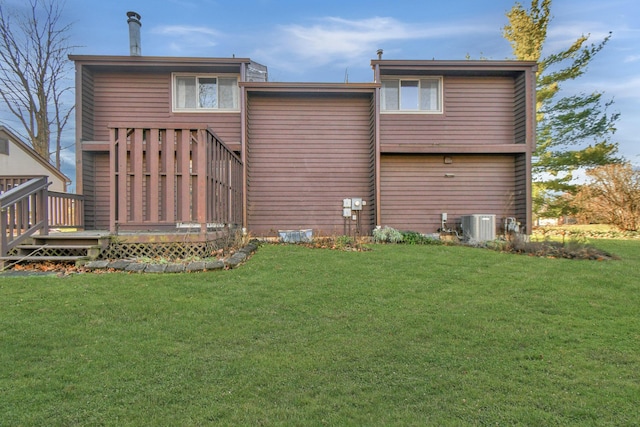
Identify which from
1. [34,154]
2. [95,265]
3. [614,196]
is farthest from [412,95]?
[34,154]

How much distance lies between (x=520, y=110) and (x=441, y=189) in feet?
10.8

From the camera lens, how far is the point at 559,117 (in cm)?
1738

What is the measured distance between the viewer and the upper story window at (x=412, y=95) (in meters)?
10.0

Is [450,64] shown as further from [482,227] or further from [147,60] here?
[147,60]

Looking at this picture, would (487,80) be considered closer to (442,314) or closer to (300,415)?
(442,314)

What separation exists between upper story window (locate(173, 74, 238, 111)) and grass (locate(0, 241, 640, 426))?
6.57m

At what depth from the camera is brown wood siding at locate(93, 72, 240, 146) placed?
9461 mm

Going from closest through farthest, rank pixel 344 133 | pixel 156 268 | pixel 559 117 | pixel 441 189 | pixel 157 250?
pixel 156 268, pixel 157 250, pixel 344 133, pixel 441 189, pixel 559 117

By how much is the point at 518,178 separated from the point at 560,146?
419 inches

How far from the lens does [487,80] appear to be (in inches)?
395

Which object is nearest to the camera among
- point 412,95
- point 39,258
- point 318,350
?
point 318,350

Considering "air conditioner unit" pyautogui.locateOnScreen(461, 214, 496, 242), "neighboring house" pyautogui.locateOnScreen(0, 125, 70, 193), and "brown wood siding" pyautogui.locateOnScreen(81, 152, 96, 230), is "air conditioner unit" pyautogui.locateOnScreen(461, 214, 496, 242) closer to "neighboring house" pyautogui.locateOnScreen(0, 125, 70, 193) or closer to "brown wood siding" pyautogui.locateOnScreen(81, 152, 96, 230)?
"brown wood siding" pyautogui.locateOnScreen(81, 152, 96, 230)

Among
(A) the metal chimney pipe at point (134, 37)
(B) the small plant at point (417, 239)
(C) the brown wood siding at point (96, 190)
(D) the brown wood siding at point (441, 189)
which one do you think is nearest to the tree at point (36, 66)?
(A) the metal chimney pipe at point (134, 37)

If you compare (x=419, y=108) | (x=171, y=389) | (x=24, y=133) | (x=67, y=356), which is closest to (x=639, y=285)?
(x=171, y=389)
